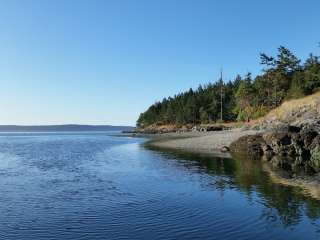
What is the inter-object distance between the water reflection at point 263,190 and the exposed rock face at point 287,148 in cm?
342

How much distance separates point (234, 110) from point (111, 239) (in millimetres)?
127901

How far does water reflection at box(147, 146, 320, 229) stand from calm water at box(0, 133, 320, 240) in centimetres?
5

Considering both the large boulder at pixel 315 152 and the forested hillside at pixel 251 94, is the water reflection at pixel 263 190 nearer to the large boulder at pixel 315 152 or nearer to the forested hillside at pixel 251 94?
the large boulder at pixel 315 152

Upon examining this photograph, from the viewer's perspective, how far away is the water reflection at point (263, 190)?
2016cm

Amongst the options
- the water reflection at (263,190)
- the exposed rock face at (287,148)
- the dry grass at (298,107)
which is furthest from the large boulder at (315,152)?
the dry grass at (298,107)

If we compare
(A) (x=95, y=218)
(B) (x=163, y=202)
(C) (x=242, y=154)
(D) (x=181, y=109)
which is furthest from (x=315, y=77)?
(D) (x=181, y=109)

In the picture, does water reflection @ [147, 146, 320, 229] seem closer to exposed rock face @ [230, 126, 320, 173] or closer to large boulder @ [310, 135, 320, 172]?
exposed rock face @ [230, 126, 320, 173]

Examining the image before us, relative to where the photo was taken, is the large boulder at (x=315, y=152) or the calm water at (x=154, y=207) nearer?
the calm water at (x=154, y=207)

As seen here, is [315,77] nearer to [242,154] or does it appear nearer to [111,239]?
[242,154]

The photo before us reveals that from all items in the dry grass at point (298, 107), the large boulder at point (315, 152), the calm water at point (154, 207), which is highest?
the dry grass at point (298, 107)

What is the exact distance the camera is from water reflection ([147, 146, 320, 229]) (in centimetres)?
2016

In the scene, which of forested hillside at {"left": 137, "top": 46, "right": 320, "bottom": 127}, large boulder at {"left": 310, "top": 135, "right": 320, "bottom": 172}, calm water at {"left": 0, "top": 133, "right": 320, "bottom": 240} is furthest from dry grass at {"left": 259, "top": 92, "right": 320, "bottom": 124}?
calm water at {"left": 0, "top": 133, "right": 320, "bottom": 240}

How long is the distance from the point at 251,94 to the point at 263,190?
4127 inches

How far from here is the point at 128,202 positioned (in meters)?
23.5
